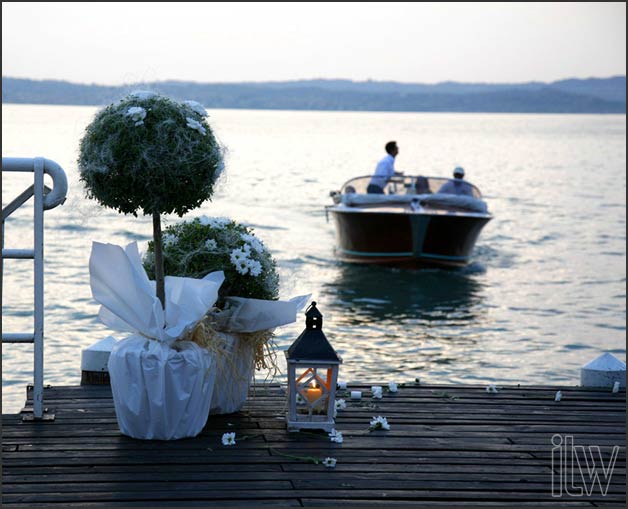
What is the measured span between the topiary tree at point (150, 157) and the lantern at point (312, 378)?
82 centimetres

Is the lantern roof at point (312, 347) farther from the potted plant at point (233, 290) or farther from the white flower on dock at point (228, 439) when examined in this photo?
the white flower on dock at point (228, 439)

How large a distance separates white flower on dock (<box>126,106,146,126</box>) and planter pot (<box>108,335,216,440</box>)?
3.58 ft

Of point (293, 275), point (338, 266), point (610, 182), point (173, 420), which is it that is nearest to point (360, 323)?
point (338, 266)

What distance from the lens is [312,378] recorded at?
5164 millimetres

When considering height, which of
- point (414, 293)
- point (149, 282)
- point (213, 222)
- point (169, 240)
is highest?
point (213, 222)

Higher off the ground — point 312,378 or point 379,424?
point 312,378

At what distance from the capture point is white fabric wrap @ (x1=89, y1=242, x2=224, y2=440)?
486 centimetres

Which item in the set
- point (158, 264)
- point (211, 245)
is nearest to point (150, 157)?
point (158, 264)

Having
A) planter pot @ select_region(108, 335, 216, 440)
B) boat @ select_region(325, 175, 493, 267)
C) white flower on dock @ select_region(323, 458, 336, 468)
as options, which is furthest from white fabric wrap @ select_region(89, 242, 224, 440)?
boat @ select_region(325, 175, 493, 267)

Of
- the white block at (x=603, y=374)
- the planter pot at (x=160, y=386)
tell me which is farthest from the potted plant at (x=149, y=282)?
the white block at (x=603, y=374)

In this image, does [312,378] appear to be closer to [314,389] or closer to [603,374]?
→ [314,389]

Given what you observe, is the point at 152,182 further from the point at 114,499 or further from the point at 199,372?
the point at 114,499

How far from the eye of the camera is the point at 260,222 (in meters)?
26.8

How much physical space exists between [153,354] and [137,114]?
1203 mm
